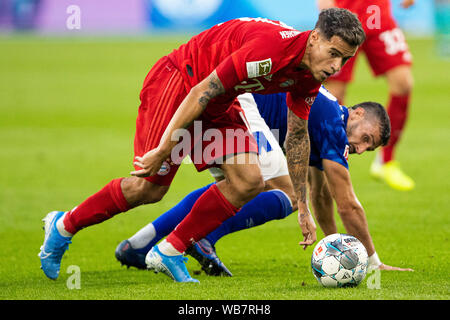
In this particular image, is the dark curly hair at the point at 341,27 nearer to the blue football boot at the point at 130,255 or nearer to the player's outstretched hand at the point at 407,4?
the blue football boot at the point at 130,255

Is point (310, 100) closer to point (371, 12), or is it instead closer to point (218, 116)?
point (218, 116)

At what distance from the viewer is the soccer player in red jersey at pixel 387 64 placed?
345 inches

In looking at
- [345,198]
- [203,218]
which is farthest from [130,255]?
[345,198]

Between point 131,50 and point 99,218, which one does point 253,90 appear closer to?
point 99,218

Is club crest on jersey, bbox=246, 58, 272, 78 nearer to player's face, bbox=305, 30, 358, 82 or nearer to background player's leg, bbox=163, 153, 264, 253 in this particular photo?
player's face, bbox=305, 30, 358, 82

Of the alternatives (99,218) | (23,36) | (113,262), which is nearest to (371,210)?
(113,262)

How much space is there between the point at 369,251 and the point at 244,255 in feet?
3.86

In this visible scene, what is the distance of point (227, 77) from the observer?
446cm

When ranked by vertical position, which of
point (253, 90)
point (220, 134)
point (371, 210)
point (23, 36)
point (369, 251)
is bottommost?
point (23, 36)

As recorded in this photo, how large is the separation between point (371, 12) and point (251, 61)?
4.68m

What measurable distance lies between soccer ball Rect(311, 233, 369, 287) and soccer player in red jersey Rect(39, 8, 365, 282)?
18 centimetres

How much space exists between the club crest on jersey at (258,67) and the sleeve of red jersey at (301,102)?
1.93 feet

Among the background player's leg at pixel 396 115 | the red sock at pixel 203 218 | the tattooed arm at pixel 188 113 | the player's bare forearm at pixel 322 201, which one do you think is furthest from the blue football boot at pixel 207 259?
the background player's leg at pixel 396 115

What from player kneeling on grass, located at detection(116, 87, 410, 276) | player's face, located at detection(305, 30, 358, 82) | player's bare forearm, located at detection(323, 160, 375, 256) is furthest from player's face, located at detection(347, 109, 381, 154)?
player's face, located at detection(305, 30, 358, 82)
